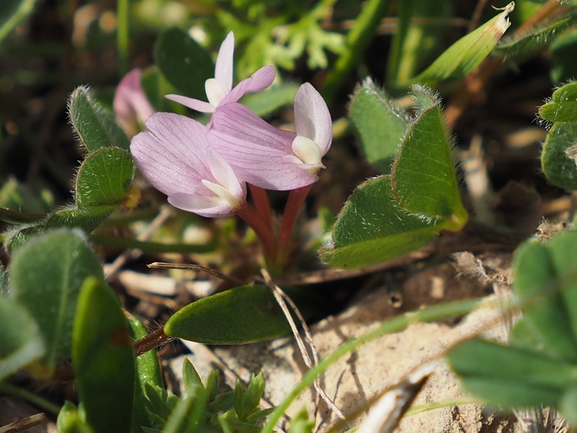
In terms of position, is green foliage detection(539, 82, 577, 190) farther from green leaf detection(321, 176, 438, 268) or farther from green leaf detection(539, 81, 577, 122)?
green leaf detection(321, 176, 438, 268)

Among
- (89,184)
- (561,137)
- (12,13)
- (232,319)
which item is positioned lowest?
(232,319)

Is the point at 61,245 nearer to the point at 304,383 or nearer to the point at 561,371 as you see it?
the point at 304,383

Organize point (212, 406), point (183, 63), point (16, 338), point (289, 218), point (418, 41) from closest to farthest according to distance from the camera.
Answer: point (16, 338), point (212, 406), point (289, 218), point (183, 63), point (418, 41)

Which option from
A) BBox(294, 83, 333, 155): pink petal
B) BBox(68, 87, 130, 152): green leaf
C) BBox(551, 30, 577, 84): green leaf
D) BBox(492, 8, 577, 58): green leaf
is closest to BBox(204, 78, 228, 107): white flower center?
BBox(294, 83, 333, 155): pink petal

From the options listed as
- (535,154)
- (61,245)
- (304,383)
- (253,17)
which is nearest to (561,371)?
(304,383)

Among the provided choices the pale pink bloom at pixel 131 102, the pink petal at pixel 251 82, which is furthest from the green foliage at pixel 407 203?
the pale pink bloom at pixel 131 102

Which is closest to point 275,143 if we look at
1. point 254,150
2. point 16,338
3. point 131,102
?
point 254,150

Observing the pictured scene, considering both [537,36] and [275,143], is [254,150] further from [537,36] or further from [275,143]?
→ [537,36]
